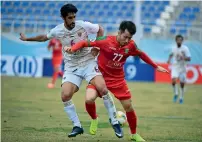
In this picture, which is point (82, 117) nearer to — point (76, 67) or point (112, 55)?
point (76, 67)

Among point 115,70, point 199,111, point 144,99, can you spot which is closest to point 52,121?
point 115,70

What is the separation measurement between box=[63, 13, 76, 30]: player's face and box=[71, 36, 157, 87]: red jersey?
1.30 ft

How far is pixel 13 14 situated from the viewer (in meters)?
28.7

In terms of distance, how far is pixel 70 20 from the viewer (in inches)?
372

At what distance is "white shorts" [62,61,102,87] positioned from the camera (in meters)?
9.73

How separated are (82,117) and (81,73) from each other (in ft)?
12.3

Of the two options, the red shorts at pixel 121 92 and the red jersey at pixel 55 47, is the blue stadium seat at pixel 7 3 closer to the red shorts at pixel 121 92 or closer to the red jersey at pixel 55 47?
the red jersey at pixel 55 47

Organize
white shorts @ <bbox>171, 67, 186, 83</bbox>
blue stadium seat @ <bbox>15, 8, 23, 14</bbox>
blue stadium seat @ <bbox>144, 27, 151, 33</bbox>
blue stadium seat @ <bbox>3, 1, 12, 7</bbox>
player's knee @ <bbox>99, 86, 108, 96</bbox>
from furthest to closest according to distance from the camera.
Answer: blue stadium seat @ <bbox>15, 8, 23, 14</bbox>, blue stadium seat @ <bbox>144, 27, 151, 33</bbox>, blue stadium seat @ <bbox>3, 1, 12, 7</bbox>, white shorts @ <bbox>171, 67, 186, 83</bbox>, player's knee @ <bbox>99, 86, 108, 96</bbox>

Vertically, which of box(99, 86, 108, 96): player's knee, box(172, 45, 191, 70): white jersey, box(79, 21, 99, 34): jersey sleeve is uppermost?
box(79, 21, 99, 34): jersey sleeve

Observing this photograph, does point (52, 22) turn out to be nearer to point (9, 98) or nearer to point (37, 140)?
point (9, 98)

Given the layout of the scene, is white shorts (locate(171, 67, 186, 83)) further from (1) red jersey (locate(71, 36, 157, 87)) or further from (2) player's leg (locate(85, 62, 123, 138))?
(2) player's leg (locate(85, 62, 123, 138))

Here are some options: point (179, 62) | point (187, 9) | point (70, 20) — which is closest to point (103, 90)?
point (70, 20)

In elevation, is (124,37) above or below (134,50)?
above

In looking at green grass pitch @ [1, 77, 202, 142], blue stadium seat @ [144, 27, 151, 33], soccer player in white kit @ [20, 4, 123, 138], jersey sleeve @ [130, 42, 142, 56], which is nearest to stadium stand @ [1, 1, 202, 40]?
blue stadium seat @ [144, 27, 151, 33]
